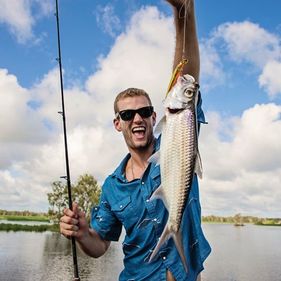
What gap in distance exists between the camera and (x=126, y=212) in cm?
412

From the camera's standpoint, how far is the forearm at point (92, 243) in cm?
431

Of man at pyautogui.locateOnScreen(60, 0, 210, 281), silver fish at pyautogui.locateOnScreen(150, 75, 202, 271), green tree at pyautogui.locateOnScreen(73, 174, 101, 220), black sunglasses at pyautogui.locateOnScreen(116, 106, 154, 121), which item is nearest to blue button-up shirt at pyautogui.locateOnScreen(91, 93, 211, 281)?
man at pyautogui.locateOnScreen(60, 0, 210, 281)

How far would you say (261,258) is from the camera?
41750 millimetres

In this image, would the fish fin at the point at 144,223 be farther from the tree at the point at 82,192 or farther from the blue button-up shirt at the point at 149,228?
the tree at the point at 82,192

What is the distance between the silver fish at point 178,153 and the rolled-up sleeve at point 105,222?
49.4 inches

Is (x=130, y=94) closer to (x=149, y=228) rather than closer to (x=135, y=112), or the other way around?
(x=135, y=112)

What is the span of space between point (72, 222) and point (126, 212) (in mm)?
495

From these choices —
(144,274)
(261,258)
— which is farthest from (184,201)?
(261,258)

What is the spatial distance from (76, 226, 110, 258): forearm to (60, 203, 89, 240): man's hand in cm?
18

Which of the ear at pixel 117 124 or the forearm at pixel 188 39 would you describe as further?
the ear at pixel 117 124

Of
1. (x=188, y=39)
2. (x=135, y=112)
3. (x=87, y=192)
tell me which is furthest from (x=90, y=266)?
(x=188, y=39)

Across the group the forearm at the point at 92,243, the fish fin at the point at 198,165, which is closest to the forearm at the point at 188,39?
the fish fin at the point at 198,165

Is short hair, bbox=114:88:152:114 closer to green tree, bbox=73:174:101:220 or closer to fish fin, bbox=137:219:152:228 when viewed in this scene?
fish fin, bbox=137:219:152:228

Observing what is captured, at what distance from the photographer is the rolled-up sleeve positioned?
450cm
